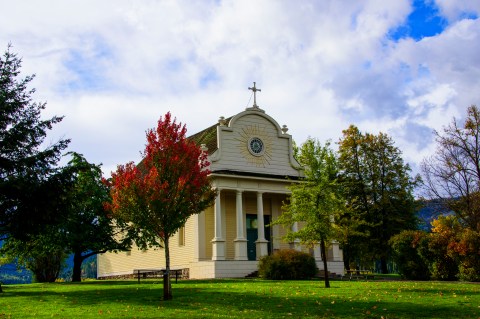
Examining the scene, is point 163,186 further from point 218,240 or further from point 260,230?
point 260,230

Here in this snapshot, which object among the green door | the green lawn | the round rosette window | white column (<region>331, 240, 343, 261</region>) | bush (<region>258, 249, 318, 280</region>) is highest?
the round rosette window

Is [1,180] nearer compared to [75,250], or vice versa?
[1,180]

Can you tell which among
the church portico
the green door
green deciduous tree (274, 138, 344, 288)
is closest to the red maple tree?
green deciduous tree (274, 138, 344, 288)

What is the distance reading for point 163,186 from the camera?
1684 centimetres

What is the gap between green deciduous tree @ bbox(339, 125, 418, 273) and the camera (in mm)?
44906

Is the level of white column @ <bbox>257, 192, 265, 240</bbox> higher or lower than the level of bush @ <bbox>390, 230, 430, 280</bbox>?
higher

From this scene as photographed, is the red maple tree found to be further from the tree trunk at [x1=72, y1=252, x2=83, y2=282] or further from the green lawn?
the tree trunk at [x1=72, y1=252, x2=83, y2=282]

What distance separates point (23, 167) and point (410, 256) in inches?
820

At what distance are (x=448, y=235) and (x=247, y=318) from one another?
59.1ft

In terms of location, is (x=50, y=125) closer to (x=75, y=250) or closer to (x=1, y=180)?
(x=1, y=180)

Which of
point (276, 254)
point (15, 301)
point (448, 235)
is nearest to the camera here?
point (15, 301)

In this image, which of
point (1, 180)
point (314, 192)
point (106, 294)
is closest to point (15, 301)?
point (106, 294)

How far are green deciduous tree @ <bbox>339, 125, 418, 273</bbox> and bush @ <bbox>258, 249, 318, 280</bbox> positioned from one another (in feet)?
51.2

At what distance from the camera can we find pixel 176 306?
15258mm
